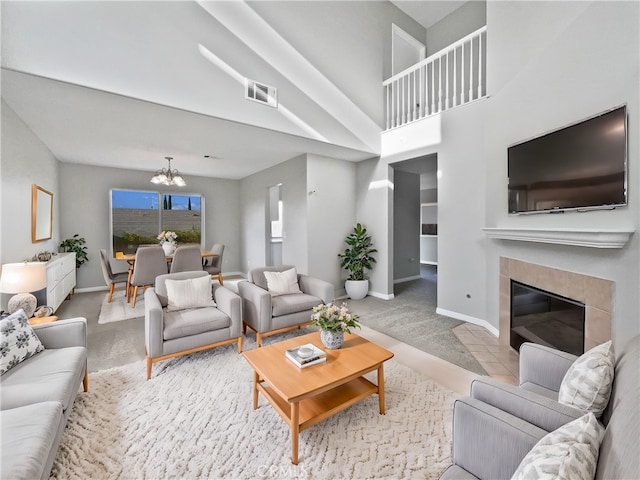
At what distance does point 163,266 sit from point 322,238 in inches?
107

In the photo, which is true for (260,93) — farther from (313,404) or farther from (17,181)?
(313,404)

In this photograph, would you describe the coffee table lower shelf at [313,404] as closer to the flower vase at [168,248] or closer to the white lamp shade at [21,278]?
the white lamp shade at [21,278]

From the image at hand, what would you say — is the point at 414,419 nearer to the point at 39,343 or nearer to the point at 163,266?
the point at 39,343

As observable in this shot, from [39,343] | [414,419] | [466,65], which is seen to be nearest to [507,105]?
[466,65]

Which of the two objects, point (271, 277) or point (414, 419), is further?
point (271, 277)

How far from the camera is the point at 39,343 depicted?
1974 mm

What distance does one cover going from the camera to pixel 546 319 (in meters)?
2.70

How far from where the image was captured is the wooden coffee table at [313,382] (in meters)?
1.68

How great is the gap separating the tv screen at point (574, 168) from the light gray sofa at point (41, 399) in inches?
135

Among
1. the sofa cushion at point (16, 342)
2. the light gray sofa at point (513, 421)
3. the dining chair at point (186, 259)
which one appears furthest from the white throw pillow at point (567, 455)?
the dining chair at point (186, 259)

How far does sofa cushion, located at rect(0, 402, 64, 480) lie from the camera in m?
1.10

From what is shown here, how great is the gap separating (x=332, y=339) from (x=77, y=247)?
19.5ft

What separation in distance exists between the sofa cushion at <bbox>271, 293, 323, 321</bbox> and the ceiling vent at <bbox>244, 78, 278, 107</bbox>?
95.5 inches

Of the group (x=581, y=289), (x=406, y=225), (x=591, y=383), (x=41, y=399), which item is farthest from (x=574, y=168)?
(x=406, y=225)
